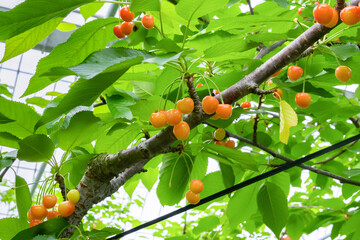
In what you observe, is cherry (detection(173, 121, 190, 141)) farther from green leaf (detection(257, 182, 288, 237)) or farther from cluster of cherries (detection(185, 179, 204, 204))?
green leaf (detection(257, 182, 288, 237))

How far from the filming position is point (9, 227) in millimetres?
1089

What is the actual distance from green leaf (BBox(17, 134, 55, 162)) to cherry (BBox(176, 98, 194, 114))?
1.18ft

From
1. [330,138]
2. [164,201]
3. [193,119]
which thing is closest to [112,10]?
[330,138]

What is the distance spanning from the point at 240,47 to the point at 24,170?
10.9 m

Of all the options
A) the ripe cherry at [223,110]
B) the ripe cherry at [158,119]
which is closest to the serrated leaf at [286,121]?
the ripe cherry at [223,110]

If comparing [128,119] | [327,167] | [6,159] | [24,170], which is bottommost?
[24,170]

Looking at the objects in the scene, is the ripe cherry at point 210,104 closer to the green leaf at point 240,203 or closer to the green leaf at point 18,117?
the green leaf at point 18,117

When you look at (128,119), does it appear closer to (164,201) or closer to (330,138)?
(164,201)

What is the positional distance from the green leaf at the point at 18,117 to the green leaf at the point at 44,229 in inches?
9.6

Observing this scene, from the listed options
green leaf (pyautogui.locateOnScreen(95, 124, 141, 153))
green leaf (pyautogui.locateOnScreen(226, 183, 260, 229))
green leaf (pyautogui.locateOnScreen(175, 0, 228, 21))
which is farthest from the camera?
green leaf (pyautogui.locateOnScreen(226, 183, 260, 229))

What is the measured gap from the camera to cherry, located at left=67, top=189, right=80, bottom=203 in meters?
1.02

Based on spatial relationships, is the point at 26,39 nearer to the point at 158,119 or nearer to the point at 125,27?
the point at 125,27

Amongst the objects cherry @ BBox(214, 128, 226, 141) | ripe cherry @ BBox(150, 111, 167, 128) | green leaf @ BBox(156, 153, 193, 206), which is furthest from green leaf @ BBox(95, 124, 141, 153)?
ripe cherry @ BBox(150, 111, 167, 128)

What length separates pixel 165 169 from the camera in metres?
1.25
